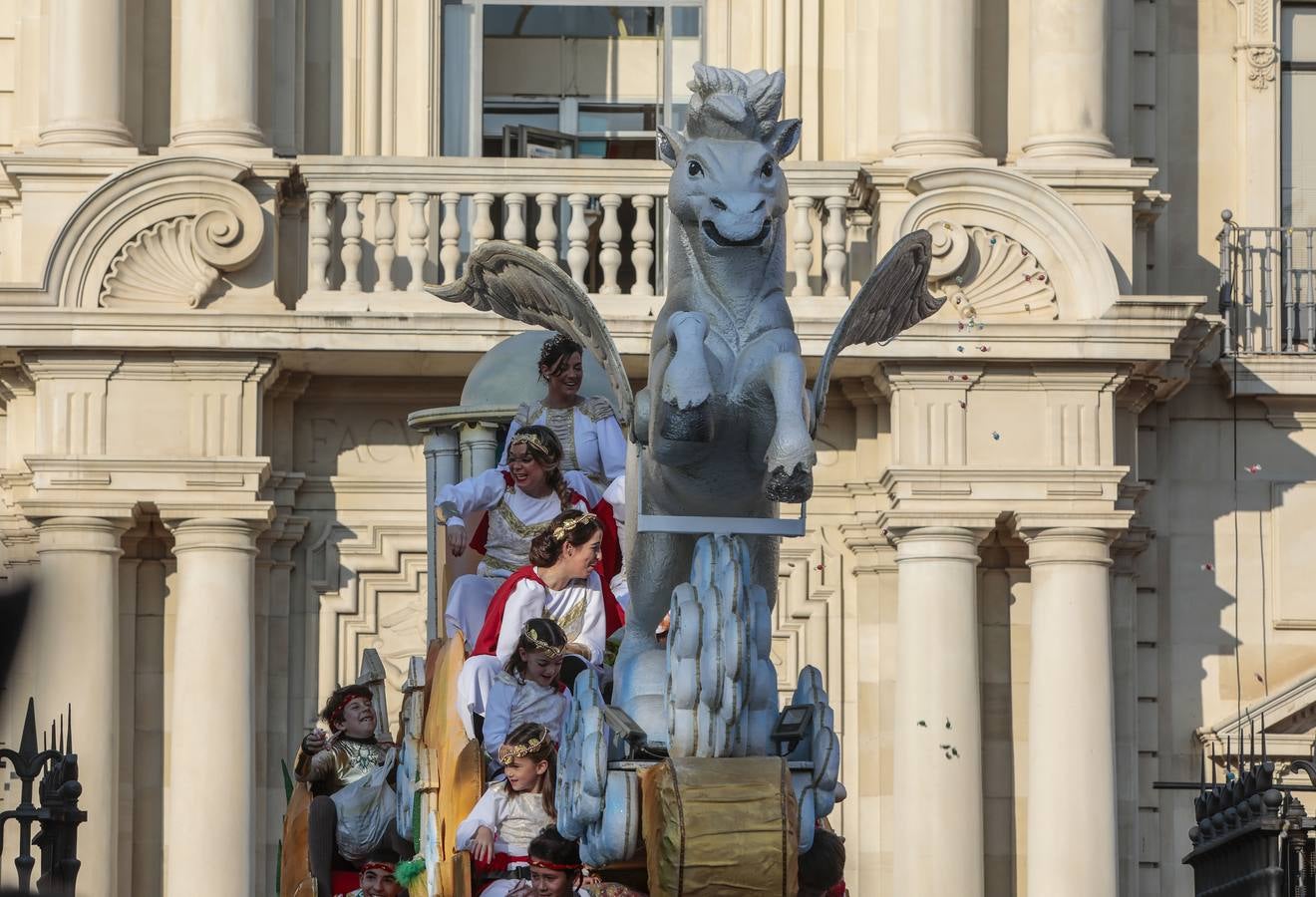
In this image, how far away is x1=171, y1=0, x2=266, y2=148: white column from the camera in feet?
85.1

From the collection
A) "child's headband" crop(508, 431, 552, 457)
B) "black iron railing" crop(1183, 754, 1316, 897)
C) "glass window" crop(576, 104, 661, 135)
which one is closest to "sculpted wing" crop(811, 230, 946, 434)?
"black iron railing" crop(1183, 754, 1316, 897)

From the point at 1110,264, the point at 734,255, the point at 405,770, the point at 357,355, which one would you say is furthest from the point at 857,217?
the point at 734,255

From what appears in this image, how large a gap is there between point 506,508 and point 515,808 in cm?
263

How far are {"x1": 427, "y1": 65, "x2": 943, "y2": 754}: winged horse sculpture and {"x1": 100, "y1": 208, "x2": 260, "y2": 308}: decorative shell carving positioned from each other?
1335 cm

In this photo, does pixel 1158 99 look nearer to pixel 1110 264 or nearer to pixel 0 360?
pixel 1110 264

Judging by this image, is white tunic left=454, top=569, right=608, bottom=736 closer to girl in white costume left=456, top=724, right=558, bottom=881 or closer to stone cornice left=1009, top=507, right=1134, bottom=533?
girl in white costume left=456, top=724, right=558, bottom=881

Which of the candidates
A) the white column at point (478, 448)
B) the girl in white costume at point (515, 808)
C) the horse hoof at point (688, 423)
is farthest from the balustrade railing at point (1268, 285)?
the horse hoof at point (688, 423)

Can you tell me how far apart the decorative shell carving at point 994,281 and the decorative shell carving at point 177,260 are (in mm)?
4884

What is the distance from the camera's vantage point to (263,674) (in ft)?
85.1

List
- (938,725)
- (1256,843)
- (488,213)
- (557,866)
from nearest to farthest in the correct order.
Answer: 1. (557,866)
2. (1256,843)
3. (938,725)
4. (488,213)

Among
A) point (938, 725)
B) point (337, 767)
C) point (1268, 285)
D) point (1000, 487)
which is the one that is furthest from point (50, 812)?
point (1268, 285)

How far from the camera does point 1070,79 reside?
26.2 m

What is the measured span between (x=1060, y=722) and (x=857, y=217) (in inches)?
155

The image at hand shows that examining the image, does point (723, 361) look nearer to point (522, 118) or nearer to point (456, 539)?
point (456, 539)
